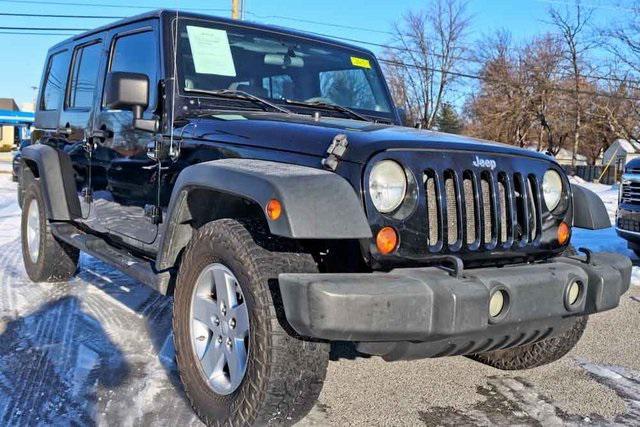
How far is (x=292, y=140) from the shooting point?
2.89 metres

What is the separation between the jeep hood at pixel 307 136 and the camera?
8.79ft

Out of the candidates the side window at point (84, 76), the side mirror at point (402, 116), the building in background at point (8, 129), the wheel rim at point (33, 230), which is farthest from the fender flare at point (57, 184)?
the building in background at point (8, 129)

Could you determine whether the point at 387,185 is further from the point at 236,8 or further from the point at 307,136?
the point at 236,8

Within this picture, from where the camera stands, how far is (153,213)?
3.80 metres

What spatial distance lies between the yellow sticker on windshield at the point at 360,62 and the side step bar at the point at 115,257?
6.83ft

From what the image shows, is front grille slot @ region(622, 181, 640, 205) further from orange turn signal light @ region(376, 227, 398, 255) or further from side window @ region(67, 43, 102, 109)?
side window @ region(67, 43, 102, 109)

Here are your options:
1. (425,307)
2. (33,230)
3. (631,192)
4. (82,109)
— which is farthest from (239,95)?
(631,192)

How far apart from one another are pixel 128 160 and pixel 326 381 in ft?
6.24

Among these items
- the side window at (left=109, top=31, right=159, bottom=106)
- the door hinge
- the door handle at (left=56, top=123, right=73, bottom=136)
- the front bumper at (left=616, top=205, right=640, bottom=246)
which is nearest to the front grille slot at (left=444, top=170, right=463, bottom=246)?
the door hinge

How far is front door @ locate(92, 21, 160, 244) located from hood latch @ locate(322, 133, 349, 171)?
1.46 m

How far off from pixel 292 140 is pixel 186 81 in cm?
115

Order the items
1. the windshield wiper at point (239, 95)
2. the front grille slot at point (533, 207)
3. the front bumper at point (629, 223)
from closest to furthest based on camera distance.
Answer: the front grille slot at point (533, 207) < the windshield wiper at point (239, 95) < the front bumper at point (629, 223)

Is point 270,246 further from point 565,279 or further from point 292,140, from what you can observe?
point 565,279

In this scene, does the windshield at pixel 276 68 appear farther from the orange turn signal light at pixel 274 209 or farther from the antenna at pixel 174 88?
the orange turn signal light at pixel 274 209
